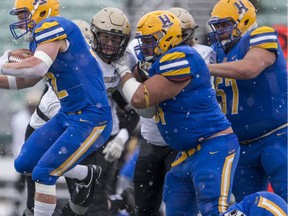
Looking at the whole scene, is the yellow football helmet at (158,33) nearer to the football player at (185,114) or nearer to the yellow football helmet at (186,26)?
the football player at (185,114)

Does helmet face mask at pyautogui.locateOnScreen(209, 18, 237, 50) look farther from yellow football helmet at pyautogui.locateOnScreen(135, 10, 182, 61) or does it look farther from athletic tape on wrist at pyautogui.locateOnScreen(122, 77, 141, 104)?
athletic tape on wrist at pyautogui.locateOnScreen(122, 77, 141, 104)

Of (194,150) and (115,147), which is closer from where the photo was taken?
(194,150)

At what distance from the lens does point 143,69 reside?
21.5 feet

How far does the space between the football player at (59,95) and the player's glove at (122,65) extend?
0.14m

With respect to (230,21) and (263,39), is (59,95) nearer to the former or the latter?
(230,21)

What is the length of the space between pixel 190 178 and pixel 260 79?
3.68 ft

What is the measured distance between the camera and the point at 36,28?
636 centimetres

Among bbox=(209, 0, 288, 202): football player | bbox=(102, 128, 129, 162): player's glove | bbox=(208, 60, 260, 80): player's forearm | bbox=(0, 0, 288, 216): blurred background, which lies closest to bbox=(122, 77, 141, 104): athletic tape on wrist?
bbox=(208, 60, 260, 80): player's forearm

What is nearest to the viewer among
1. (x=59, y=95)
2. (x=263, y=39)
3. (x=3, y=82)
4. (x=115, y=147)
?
(x=59, y=95)

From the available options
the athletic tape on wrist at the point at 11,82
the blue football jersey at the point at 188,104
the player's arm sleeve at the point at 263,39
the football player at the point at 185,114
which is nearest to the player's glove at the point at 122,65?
the football player at the point at 185,114

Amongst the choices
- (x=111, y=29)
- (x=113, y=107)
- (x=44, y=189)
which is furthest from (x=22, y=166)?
(x=113, y=107)

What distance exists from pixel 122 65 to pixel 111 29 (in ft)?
0.86

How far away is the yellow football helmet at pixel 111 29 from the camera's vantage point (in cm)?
667

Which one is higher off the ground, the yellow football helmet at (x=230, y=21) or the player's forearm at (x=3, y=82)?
the yellow football helmet at (x=230, y=21)
